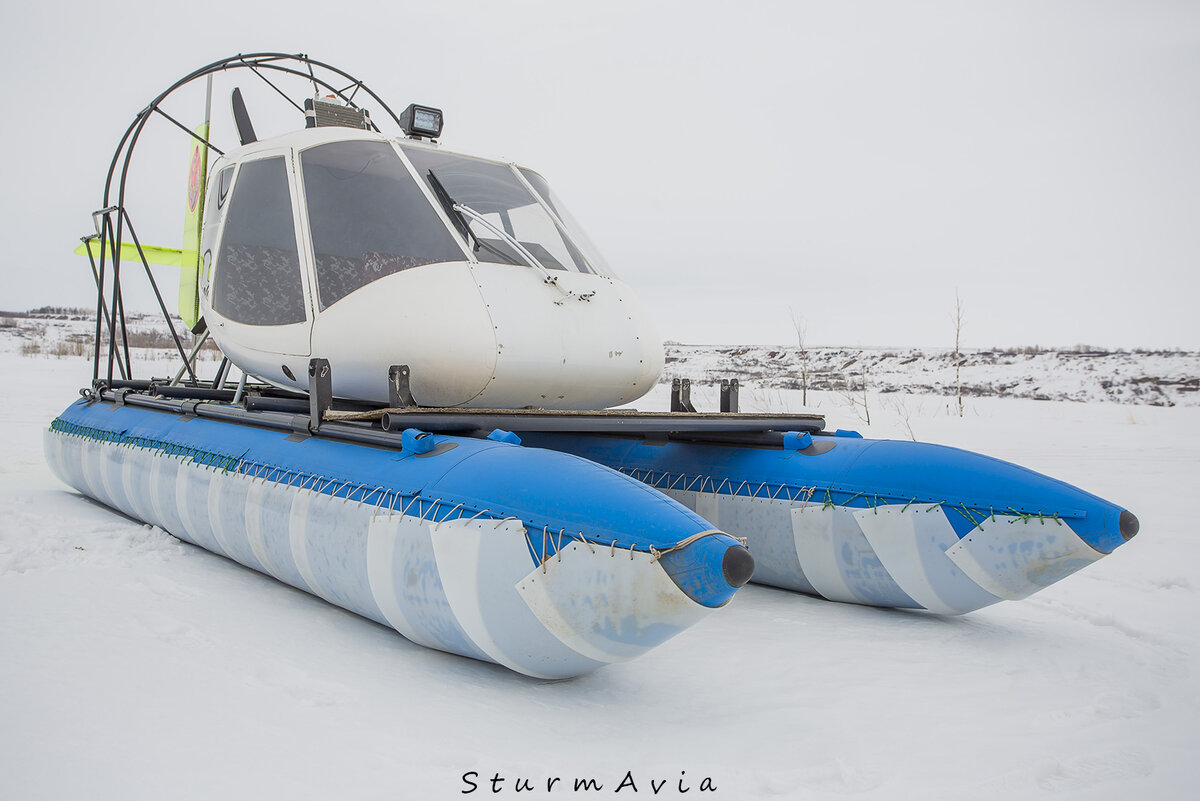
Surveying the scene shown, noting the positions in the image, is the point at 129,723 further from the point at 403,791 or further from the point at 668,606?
the point at 668,606

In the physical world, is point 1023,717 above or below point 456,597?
below

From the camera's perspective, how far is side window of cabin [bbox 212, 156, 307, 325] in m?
5.22

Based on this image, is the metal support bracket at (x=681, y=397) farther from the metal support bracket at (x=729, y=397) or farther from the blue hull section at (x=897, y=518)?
the blue hull section at (x=897, y=518)

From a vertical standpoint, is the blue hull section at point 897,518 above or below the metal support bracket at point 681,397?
below

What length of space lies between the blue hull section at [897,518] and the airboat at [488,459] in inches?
0.5

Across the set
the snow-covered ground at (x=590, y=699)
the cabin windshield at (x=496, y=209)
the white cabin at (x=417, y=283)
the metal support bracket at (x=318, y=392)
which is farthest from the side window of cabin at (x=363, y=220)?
the snow-covered ground at (x=590, y=699)

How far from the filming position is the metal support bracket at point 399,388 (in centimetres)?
440

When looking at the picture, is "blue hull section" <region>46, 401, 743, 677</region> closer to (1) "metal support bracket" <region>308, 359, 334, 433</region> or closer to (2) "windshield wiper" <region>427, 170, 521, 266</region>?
(1) "metal support bracket" <region>308, 359, 334, 433</region>

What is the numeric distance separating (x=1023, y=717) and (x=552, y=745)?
1749mm

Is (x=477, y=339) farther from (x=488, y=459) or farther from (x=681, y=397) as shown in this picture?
(x=681, y=397)

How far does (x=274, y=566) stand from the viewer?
4520 mm

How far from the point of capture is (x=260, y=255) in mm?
5430

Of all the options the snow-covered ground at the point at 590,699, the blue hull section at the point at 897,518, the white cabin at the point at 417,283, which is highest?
the white cabin at the point at 417,283

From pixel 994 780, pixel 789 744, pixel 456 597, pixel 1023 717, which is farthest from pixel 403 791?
pixel 1023 717
